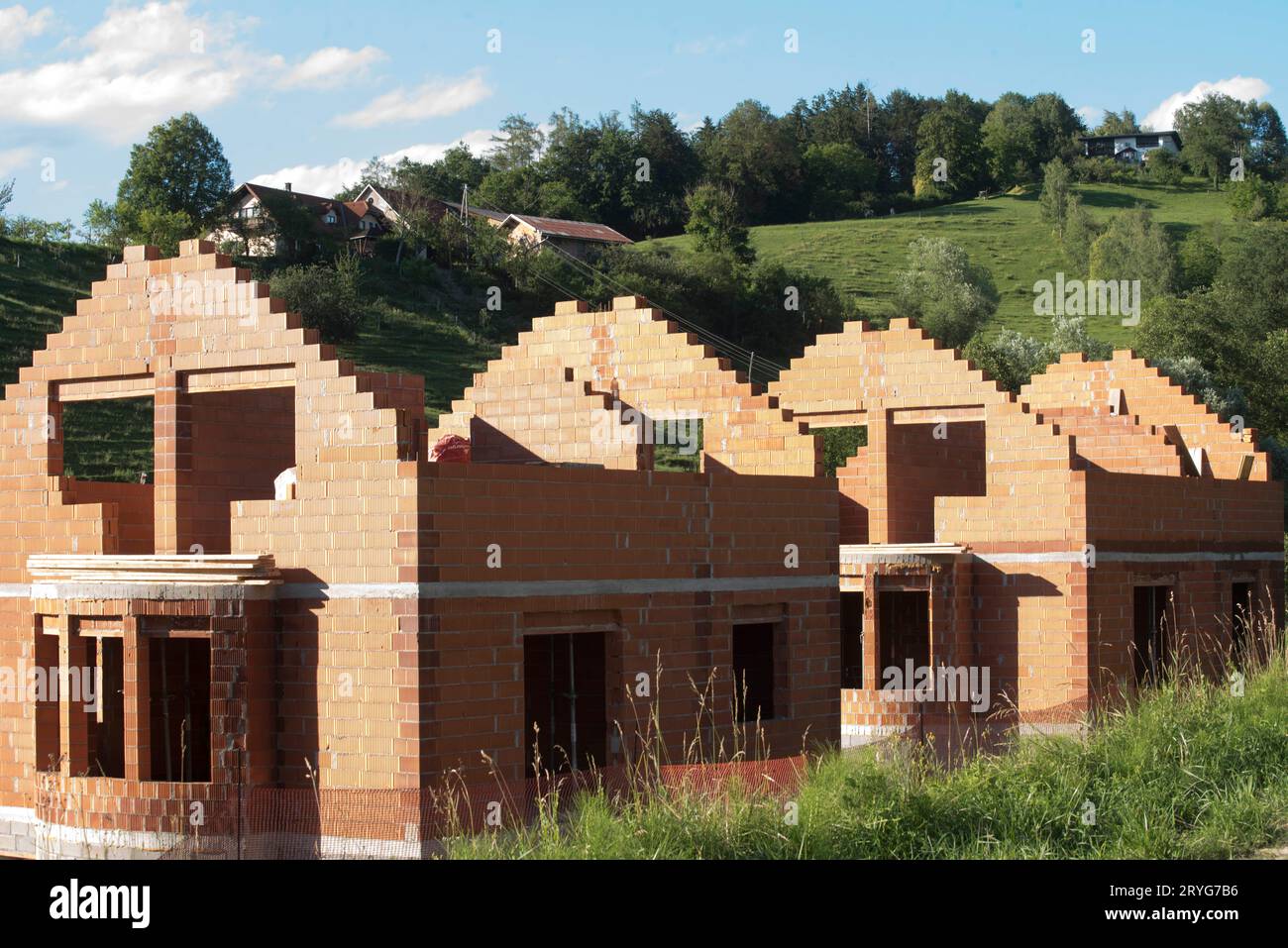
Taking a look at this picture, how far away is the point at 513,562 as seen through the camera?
15859 millimetres

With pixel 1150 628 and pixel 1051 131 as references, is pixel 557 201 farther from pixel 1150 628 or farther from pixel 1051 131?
pixel 1150 628

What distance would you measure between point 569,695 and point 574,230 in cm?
6473

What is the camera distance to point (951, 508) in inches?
983

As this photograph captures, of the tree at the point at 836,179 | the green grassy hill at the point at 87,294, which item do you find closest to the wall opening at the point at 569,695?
the green grassy hill at the point at 87,294

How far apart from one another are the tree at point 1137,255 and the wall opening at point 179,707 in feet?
248

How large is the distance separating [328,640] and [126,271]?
6503 millimetres

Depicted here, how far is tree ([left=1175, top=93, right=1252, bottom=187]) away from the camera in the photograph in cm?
12300

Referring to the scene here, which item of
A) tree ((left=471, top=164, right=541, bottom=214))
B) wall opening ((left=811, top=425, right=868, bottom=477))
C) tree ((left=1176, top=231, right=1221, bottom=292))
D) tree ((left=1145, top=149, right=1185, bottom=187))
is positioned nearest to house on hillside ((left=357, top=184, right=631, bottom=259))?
tree ((left=471, top=164, right=541, bottom=214))

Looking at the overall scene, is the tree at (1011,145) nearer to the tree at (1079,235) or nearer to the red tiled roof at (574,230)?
the tree at (1079,235)

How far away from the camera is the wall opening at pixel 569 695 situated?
56.6 feet

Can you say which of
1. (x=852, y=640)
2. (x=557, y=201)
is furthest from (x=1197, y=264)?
(x=852, y=640)
